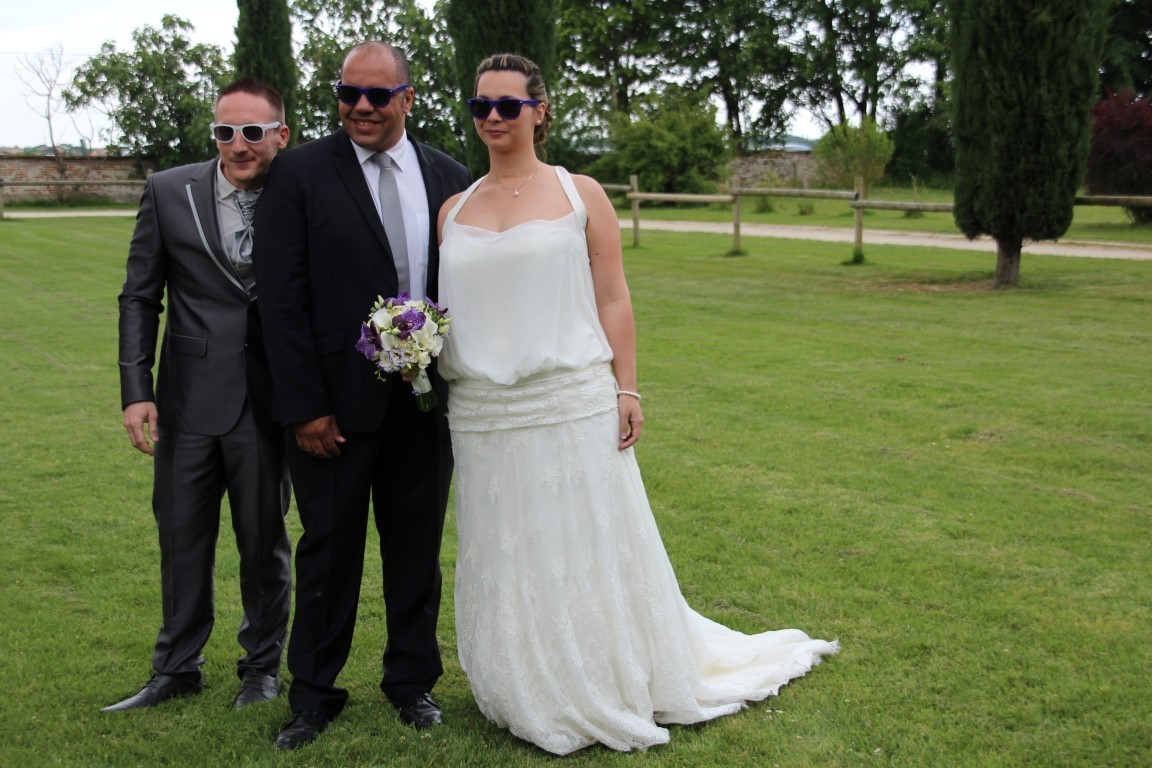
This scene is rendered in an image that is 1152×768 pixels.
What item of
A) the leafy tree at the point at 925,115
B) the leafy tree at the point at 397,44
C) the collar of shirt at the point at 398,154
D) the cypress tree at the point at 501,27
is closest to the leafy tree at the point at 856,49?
the leafy tree at the point at 925,115

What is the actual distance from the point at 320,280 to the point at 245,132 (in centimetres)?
58

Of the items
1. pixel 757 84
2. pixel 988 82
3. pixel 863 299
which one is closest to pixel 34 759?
pixel 863 299

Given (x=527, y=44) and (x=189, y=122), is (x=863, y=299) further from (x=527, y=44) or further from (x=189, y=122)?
(x=189, y=122)

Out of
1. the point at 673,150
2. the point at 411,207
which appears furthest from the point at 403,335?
the point at 673,150

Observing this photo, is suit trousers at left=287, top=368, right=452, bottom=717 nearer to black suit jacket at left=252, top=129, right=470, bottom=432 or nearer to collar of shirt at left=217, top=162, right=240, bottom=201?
black suit jacket at left=252, top=129, right=470, bottom=432

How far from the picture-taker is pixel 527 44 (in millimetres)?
18375

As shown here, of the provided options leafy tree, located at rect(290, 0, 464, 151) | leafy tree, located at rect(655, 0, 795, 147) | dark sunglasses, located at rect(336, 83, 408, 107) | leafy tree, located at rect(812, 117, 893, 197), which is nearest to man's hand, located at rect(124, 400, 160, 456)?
dark sunglasses, located at rect(336, 83, 408, 107)

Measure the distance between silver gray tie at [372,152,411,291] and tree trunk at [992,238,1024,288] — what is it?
41.0 feet

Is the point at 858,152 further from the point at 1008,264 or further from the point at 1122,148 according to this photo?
the point at 1008,264

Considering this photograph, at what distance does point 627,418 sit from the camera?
152 inches

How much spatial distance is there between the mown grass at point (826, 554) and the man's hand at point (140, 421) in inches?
36.9

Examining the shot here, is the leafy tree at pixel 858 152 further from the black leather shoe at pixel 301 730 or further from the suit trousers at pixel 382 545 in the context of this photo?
the black leather shoe at pixel 301 730

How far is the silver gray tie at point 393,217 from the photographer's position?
3.78m

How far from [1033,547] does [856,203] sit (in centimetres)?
1330
